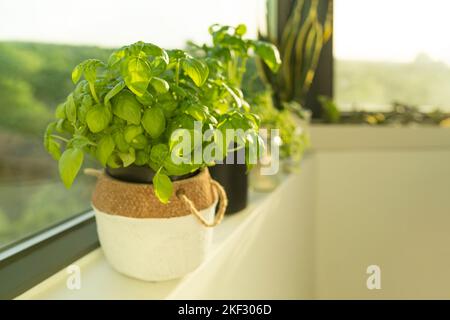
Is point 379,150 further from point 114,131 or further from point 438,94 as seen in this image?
point 114,131

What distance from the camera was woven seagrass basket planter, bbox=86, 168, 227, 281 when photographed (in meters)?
0.62

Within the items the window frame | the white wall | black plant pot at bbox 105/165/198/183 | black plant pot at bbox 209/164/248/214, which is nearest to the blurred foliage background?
the window frame

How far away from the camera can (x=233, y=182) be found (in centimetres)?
100

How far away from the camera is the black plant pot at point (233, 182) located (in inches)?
38.2

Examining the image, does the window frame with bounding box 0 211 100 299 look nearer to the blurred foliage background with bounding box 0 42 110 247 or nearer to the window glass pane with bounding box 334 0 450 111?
the blurred foliage background with bounding box 0 42 110 247

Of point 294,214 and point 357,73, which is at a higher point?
point 357,73

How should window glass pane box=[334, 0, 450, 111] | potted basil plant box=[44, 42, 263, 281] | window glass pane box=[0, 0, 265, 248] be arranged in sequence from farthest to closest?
window glass pane box=[334, 0, 450, 111] < window glass pane box=[0, 0, 265, 248] < potted basil plant box=[44, 42, 263, 281]

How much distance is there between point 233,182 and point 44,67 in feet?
2.38

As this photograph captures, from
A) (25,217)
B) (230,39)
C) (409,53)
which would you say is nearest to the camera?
(230,39)

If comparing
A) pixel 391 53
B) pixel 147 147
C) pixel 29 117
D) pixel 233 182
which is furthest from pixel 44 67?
pixel 391 53

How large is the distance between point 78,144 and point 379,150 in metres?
1.84

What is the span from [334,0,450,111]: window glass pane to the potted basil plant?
1844 mm

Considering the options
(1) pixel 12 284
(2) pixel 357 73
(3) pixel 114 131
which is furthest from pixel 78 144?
(2) pixel 357 73
